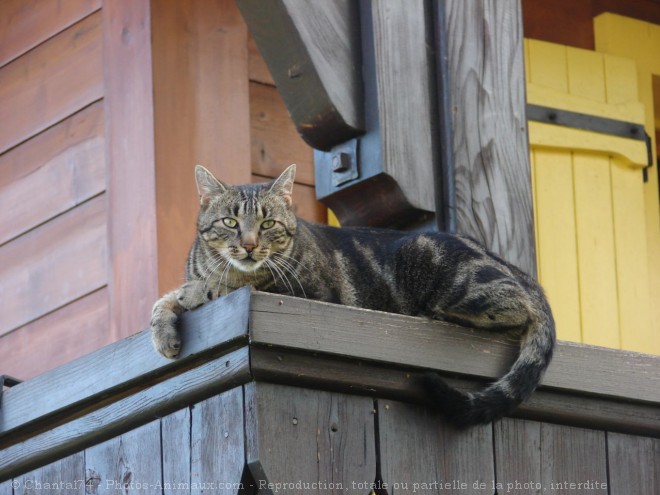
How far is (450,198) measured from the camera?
11.9 feet

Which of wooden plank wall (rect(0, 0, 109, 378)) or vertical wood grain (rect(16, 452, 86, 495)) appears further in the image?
wooden plank wall (rect(0, 0, 109, 378))

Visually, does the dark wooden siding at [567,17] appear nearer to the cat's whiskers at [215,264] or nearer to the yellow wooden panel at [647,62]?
the yellow wooden panel at [647,62]

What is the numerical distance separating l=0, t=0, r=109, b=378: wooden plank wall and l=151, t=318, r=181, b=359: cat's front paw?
1.47m

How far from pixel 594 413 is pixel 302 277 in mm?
845

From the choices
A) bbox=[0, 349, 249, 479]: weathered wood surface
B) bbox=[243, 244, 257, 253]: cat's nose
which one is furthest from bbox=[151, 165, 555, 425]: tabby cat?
bbox=[0, 349, 249, 479]: weathered wood surface

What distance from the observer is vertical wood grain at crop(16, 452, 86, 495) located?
10.8 feet

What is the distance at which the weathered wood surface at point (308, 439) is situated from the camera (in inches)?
111

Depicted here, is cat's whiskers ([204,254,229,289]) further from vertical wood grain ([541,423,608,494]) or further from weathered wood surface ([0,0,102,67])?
weathered wood surface ([0,0,102,67])

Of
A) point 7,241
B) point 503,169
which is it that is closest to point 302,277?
point 503,169

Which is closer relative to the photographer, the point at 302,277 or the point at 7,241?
the point at 302,277

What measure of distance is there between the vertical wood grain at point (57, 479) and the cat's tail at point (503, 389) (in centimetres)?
→ 87

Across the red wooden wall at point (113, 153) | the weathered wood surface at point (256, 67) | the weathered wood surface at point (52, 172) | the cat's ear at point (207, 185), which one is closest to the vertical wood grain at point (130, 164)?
the red wooden wall at point (113, 153)

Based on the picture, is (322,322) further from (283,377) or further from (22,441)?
(22,441)

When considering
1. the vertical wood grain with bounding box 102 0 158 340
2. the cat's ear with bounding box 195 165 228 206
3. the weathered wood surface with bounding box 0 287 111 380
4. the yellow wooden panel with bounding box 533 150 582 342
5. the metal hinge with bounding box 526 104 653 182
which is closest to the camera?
the cat's ear with bounding box 195 165 228 206
